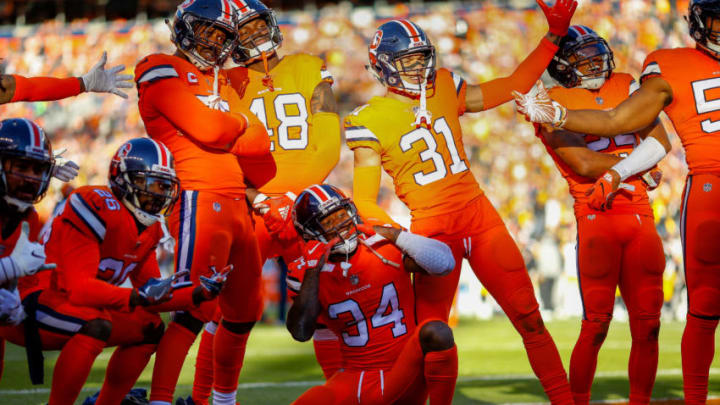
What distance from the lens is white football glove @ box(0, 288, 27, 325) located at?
3.66 meters

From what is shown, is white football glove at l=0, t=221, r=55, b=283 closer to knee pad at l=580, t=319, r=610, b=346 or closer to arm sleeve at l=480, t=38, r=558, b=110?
arm sleeve at l=480, t=38, r=558, b=110

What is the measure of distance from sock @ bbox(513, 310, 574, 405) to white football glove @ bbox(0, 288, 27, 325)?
222 cm

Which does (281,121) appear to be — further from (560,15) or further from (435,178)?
(560,15)

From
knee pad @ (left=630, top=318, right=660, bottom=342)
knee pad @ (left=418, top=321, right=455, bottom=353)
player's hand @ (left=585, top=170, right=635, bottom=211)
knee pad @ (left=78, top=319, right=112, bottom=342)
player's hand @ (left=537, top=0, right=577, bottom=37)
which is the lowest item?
knee pad @ (left=630, top=318, right=660, bottom=342)

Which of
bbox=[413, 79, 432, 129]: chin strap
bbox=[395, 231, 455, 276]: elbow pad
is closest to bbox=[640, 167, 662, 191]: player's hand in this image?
bbox=[413, 79, 432, 129]: chin strap

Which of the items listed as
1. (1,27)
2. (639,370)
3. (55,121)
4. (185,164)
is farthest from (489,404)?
(1,27)

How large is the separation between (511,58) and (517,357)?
7.90 metres

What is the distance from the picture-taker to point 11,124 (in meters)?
3.96

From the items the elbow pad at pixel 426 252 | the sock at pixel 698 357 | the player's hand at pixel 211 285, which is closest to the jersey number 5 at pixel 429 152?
the elbow pad at pixel 426 252

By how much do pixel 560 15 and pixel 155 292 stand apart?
2.42 metres

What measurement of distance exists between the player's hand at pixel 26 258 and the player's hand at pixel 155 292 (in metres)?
0.39

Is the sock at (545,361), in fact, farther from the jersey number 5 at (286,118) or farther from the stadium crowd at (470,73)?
the stadium crowd at (470,73)

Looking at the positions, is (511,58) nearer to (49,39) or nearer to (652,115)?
(49,39)

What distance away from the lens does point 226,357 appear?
4.73 metres
